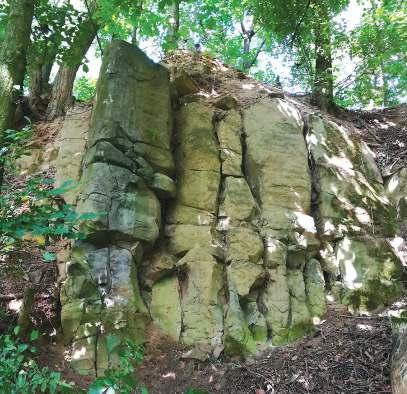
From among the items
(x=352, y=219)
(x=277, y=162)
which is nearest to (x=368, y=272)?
(x=352, y=219)

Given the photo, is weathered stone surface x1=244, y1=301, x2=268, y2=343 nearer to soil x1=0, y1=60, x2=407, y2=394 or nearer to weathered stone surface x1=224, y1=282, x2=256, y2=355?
weathered stone surface x1=224, y1=282, x2=256, y2=355

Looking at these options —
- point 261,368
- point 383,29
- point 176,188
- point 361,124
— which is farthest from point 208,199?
point 383,29

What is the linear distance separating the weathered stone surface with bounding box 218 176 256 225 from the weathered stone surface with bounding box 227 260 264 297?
2.63ft

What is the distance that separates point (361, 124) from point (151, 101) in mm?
5176

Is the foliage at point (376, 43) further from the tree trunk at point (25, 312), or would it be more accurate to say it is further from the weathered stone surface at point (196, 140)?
the tree trunk at point (25, 312)

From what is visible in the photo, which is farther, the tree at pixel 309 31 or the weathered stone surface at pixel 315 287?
the tree at pixel 309 31

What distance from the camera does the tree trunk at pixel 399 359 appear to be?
161 inches

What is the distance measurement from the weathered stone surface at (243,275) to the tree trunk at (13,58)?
136 inches

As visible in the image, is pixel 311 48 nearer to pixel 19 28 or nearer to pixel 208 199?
pixel 208 199

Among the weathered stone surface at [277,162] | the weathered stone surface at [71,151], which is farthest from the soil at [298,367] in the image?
the weathered stone surface at [71,151]

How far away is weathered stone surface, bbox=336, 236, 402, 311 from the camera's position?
6238 mm

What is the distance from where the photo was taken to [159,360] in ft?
17.5

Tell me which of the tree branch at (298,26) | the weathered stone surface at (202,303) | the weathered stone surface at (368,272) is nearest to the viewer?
the weathered stone surface at (202,303)

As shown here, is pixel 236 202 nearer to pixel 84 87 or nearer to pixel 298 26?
pixel 298 26
